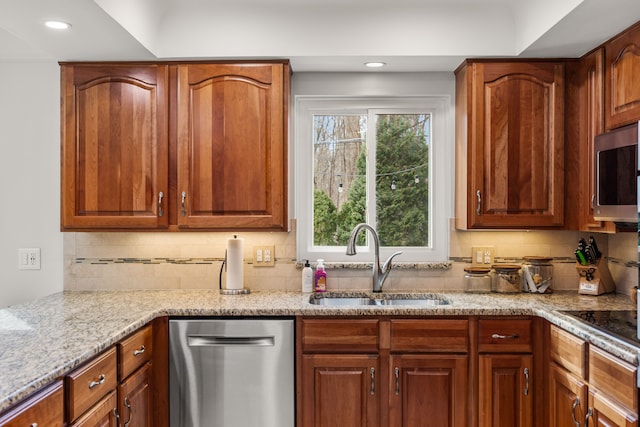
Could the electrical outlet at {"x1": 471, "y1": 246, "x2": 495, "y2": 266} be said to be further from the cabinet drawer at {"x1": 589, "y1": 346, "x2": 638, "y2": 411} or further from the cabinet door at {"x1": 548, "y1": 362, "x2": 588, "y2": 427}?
the cabinet drawer at {"x1": 589, "y1": 346, "x2": 638, "y2": 411}

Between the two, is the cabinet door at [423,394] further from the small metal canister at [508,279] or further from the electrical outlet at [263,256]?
the electrical outlet at [263,256]

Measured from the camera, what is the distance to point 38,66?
9.51 feet

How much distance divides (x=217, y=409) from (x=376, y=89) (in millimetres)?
1926

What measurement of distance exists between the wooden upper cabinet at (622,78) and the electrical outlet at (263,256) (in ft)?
6.09

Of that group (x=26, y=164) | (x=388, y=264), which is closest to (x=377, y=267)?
(x=388, y=264)

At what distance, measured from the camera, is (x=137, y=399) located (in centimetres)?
216

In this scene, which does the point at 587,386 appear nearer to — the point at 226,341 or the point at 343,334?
the point at 343,334

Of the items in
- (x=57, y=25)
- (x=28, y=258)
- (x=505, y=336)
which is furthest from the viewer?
(x=28, y=258)

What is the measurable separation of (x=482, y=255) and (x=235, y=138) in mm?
1566

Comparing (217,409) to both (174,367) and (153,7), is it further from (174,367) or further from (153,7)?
(153,7)

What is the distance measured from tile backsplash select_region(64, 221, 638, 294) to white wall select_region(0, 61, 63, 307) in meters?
0.23

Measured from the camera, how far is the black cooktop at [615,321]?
6.10 feet

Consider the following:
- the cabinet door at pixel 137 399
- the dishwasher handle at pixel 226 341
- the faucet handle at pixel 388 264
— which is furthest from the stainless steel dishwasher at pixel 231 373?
the faucet handle at pixel 388 264

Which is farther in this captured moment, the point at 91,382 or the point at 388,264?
the point at 388,264
